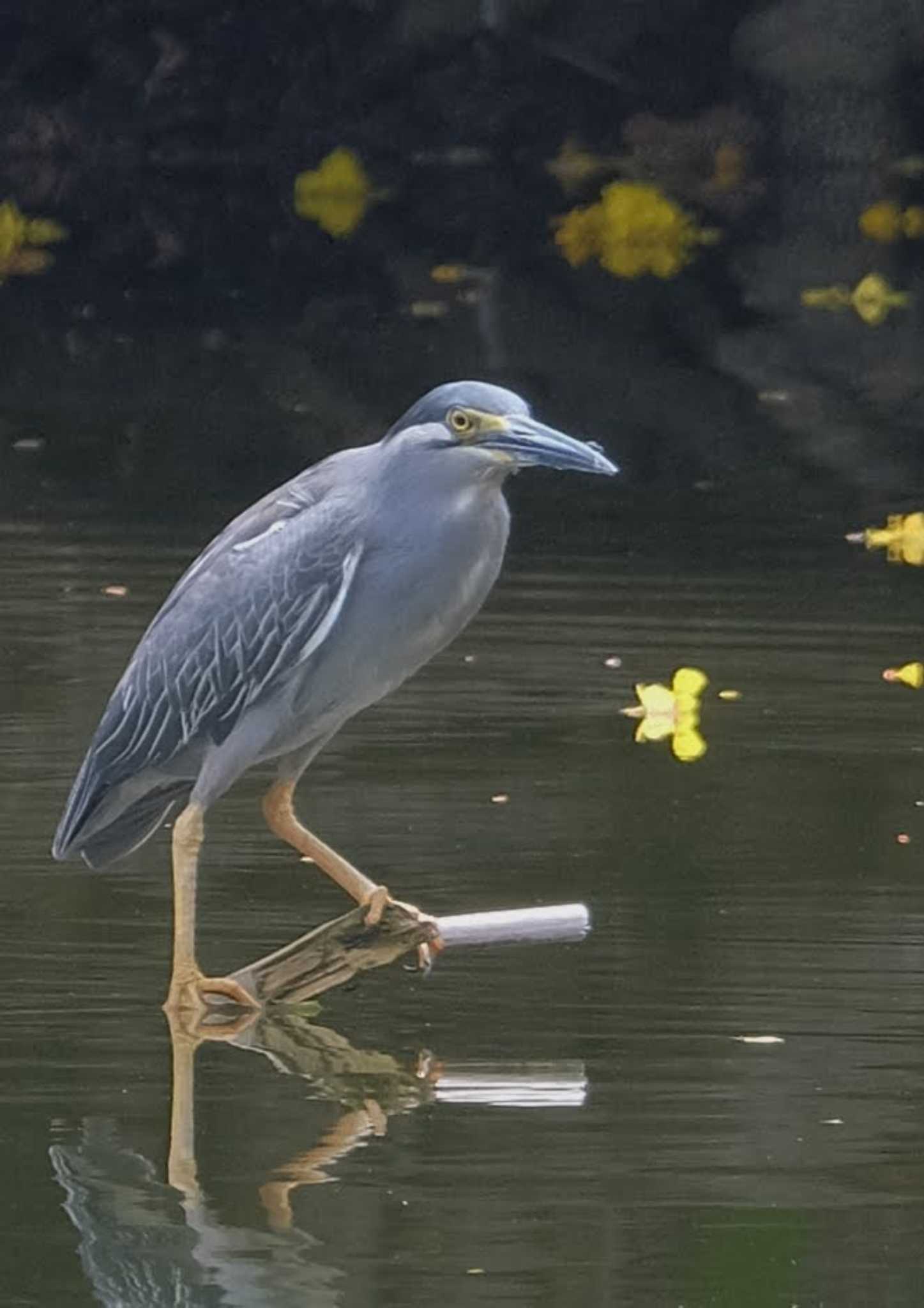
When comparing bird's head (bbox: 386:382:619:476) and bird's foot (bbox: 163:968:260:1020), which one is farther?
bird's foot (bbox: 163:968:260:1020)

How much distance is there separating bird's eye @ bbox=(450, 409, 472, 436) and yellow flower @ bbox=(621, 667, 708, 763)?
2.42 m

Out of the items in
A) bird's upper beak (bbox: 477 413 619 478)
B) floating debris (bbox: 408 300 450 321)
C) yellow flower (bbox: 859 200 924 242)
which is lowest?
yellow flower (bbox: 859 200 924 242)

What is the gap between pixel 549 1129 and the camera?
5820 millimetres

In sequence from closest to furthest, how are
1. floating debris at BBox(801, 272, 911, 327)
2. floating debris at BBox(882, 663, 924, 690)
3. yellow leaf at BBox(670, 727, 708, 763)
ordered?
1. yellow leaf at BBox(670, 727, 708, 763)
2. floating debris at BBox(882, 663, 924, 690)
3. floating debris at BBox(801, 272, 911, 327)

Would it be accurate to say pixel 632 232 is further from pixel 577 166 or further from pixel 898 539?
pixel 898 539

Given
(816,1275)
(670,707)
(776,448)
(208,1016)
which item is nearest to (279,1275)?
(816,1275)

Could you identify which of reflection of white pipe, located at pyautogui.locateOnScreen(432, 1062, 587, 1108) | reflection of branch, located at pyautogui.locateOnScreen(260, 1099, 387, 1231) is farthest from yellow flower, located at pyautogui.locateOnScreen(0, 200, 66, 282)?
reflection of branch, located at pyautogui.locateOnScreen(260, 1099, 387, 1231)

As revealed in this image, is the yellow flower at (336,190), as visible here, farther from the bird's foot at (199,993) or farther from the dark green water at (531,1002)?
the bird's foot at (199,993)

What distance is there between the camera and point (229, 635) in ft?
21.5

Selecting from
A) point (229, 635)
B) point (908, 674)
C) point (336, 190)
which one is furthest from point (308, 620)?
point (336, 190)

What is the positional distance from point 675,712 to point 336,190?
20.9 metres

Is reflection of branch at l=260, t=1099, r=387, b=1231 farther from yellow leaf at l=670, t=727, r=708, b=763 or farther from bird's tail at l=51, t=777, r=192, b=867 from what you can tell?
yellow leaf at l=670, t=727, r=708, b=763

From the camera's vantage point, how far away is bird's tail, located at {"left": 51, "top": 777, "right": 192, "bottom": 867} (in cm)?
679

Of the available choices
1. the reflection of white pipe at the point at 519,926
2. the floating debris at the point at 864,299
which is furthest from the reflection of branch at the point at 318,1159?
the floating debris at the point at 864,299
